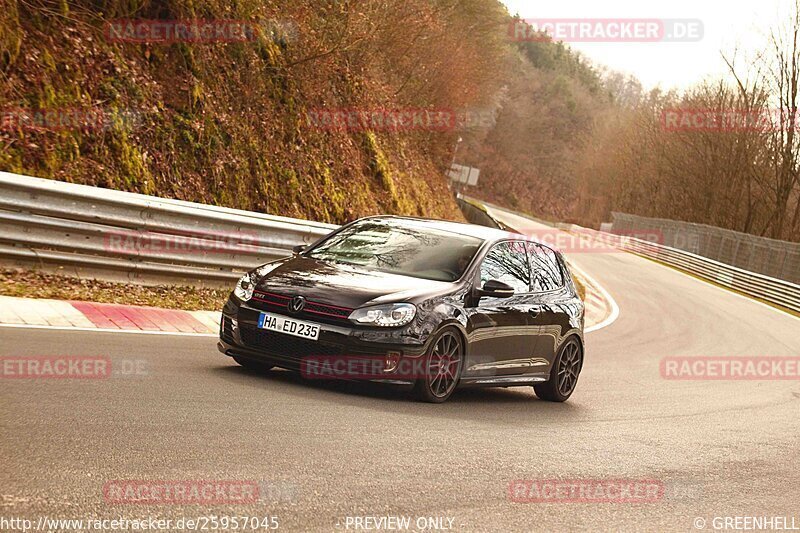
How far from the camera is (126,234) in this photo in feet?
41.5

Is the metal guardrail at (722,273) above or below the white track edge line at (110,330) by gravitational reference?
below

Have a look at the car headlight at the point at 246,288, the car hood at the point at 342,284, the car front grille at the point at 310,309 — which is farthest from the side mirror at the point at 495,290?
the car headlight at the point at 246,288

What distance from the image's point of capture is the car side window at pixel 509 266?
9.72 m

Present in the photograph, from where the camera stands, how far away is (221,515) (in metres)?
4.64

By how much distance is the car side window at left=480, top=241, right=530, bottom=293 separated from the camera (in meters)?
9.72

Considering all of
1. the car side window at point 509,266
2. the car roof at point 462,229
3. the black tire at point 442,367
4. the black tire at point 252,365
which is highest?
the car roof at point 462,229

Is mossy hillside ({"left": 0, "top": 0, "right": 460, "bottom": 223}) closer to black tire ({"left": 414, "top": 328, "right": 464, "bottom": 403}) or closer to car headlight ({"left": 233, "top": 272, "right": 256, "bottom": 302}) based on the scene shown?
car headlight ({"left": 233, "top": 272, "right": 256, "bottom": 302})

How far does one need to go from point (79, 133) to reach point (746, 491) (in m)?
10.7

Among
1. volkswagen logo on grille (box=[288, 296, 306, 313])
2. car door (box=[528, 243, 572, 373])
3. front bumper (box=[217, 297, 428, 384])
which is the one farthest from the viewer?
car door (box=[528, 243, 572, 373])

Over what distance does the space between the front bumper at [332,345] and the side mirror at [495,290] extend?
0.98 m

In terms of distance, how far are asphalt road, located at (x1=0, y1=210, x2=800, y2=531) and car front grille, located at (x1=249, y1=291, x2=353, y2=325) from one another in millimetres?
576

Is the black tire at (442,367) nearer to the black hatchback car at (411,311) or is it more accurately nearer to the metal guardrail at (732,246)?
the black hatchback car at (411,311)

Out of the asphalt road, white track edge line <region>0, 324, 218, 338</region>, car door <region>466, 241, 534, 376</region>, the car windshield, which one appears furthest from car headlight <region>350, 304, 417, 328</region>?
white track edge line <region>0, 324, 218, 338</region>

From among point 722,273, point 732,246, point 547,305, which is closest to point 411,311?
point 547,305
